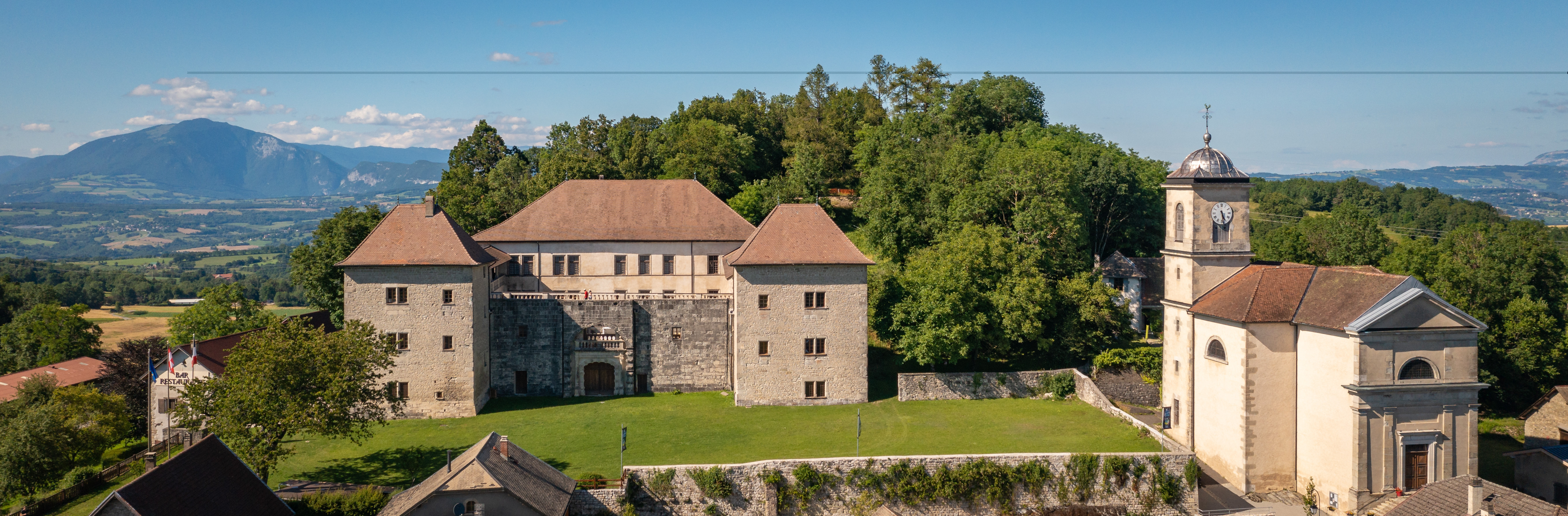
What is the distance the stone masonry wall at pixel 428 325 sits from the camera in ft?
122

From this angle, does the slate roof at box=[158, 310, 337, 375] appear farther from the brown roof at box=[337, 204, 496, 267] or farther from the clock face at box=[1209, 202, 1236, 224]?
the clock face at box=[1209, 202, 1236, 224]

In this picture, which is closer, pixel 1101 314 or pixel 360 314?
pixel 360 314

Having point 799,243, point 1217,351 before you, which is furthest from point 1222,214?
point 799,243

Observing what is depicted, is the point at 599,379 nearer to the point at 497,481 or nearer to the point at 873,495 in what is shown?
the point at 873,495

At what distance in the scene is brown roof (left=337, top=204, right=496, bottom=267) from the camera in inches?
1455

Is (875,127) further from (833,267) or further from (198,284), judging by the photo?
(198,284)

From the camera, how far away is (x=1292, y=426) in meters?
29.7

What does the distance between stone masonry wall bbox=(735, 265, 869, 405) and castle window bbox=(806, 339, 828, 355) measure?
6cm

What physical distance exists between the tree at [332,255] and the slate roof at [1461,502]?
46.1m

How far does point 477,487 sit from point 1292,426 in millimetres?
26189

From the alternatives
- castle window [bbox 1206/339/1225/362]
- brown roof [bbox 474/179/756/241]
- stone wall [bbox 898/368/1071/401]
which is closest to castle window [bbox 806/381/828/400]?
stone wall [bbox 898/368/1071/401]

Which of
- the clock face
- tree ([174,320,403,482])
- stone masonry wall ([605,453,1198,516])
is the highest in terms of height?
the clock face

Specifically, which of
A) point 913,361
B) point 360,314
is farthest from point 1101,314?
point 360,314

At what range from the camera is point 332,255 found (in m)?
47.4
